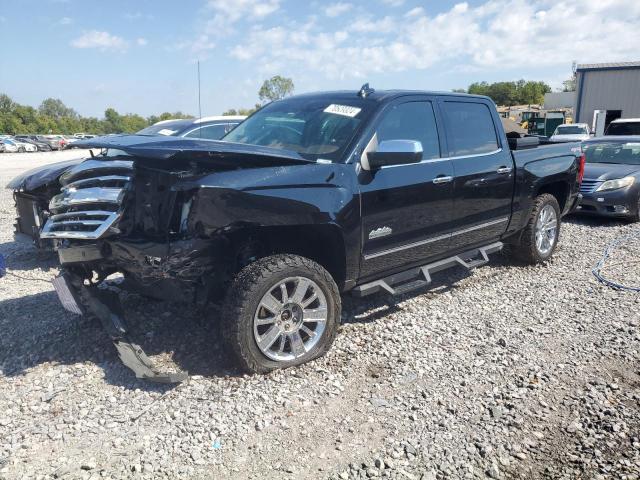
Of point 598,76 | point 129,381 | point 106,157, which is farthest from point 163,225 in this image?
point 598,76

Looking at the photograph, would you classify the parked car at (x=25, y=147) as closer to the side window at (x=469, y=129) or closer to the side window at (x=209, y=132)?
the side window at (x=209, y=132)

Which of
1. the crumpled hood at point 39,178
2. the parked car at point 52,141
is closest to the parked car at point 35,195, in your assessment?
the crumpled hood at point 39,178

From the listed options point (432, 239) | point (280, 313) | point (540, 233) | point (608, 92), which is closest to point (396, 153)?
point (432, 239)

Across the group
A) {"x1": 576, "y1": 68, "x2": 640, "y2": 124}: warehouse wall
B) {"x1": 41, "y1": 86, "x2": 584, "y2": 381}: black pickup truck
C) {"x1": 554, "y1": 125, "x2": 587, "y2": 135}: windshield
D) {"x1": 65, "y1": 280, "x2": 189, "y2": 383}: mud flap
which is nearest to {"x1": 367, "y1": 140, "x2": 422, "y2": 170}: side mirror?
{"x1": 41, "y1": 86, "x2": 584, "y2": 381}: black pickup truck

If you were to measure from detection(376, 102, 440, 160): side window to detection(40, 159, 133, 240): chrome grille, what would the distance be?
1.91m

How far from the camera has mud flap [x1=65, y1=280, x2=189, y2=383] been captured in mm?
3238

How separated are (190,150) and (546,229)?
4677mm

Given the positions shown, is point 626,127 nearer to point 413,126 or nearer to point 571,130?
point 571,130

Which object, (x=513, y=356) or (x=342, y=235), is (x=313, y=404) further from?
(x=513, y=356)

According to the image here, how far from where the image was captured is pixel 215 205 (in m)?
3.15

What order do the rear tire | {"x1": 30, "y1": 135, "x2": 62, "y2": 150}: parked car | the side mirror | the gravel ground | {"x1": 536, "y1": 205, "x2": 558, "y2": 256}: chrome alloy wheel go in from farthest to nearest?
{"x1": 30, "y1": 135, "x2": 62, "y2": 150}: parked car
{"x1": 536, "y1": 205, "x2": 558, "y2": 256}: chrome alloy wheel
the rear tire
the side mirror
the gravel ground

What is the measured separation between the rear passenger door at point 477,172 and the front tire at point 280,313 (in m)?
1.68

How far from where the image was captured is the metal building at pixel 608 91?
34.4 m

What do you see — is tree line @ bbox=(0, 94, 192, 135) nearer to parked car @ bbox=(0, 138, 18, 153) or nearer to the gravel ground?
parked car @ bbox=(0, 138, 18, 153)
